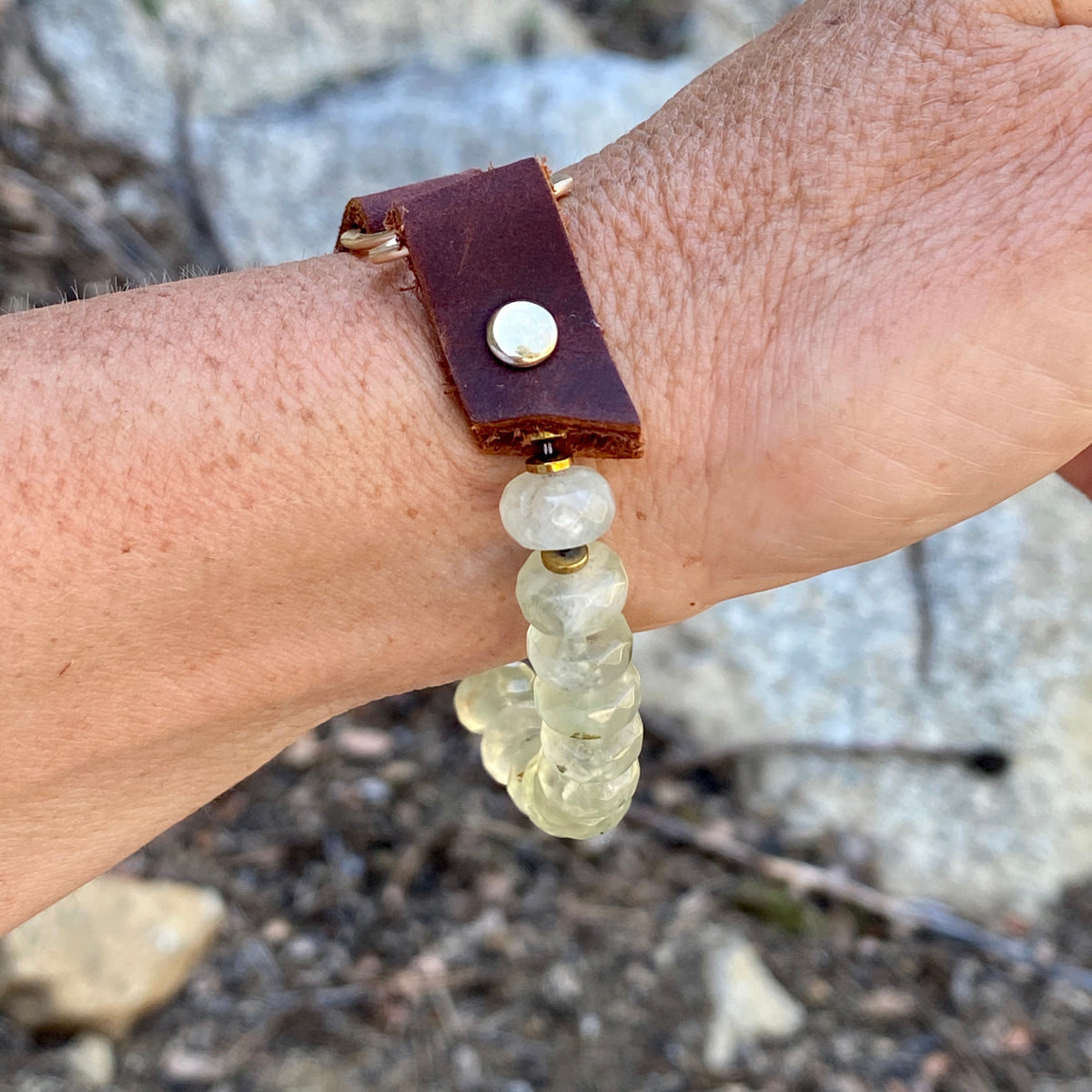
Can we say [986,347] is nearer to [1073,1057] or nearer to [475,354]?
[475,354]

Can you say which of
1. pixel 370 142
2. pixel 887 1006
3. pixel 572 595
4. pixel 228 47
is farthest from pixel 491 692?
pixel 228 47

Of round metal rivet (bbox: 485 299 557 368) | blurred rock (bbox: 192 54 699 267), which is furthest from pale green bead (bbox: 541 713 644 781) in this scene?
blurred rock (bbox: 192 54 699 267)

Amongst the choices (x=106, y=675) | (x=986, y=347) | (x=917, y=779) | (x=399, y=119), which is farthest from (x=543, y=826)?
(x=399, y=119)

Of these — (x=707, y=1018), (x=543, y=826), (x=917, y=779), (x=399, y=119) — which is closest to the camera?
Answer: (x=543, y=826)

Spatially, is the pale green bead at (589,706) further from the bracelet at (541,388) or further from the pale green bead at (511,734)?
the pale green bead at (511,734)

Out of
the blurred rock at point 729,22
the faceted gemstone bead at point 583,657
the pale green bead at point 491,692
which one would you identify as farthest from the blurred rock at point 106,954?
the blurred rock at point 729,22

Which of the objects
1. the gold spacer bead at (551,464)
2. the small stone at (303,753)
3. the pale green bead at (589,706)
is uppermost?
the gold spacer bead at (551,464)
